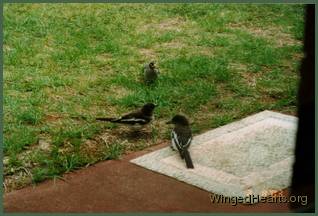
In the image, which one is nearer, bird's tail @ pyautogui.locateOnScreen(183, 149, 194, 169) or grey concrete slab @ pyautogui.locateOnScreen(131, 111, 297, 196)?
grey concrete slab @ pyautogui.locateOnScreen(131, 111, 297, 196)

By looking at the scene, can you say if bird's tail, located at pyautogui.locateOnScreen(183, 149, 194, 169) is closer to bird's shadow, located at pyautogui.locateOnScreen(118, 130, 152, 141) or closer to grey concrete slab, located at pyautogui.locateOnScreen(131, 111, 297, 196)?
grey concrete slab, located at pyautogui.locateOnScreen(131, 111, 297, 196)

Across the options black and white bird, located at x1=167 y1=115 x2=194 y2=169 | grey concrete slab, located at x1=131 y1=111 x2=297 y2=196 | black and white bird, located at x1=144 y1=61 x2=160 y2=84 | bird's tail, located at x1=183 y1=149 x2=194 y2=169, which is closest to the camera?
grey concrete slab, located at x1=131 y1=111 x2=297 y2=196

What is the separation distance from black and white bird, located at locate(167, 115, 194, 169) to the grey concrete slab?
0.08 m

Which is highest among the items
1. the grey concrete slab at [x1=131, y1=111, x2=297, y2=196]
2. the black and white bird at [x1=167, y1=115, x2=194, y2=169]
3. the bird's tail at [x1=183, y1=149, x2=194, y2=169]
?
the black and white bird at [x1=167, y1=115, x2=194, y2=169]

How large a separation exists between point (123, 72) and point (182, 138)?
324 cm

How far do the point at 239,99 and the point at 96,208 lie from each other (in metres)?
3.58

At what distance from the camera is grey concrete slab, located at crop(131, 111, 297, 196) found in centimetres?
612

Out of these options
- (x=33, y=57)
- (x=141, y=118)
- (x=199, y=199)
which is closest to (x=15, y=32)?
(x=33, y=57)

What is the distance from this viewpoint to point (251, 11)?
1362 centimetres

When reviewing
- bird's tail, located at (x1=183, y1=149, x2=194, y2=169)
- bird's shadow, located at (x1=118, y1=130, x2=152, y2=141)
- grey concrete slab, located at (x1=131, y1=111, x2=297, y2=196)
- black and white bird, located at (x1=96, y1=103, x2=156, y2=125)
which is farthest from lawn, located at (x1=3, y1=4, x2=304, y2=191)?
bird's tail, located at (x1=183, y1=149, x2=194, y2=169)

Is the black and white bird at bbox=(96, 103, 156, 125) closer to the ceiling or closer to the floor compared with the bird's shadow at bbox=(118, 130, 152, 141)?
closer to the ceiling

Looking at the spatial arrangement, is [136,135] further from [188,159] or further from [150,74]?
[150,74]

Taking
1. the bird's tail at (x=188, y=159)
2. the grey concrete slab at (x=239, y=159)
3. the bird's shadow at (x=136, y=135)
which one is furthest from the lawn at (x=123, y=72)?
the bird's tail at (x=188, y=159)

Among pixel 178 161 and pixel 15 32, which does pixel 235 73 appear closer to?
pixel 178 161
